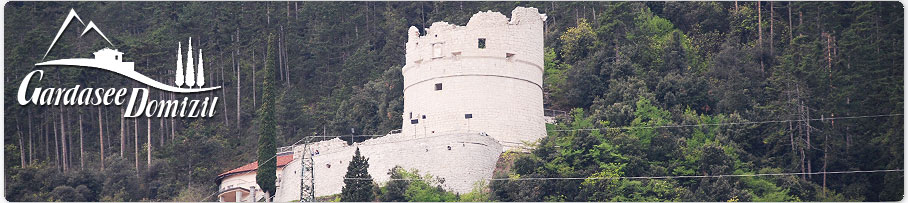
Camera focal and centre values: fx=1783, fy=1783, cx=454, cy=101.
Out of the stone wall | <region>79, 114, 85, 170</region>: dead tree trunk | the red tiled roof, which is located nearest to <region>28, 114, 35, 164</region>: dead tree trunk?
<region>79, 114, 85, 170</region>: dead tree trunk

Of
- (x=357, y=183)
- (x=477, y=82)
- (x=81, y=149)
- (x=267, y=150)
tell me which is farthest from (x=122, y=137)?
(x=357, y=183)

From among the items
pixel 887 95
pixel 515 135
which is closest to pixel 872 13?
pixel 887 95

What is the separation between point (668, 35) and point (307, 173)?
2638 centimetres

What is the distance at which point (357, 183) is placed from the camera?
63.2 meters

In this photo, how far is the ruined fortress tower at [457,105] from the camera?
66750 millimetres

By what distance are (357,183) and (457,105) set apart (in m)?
7.25

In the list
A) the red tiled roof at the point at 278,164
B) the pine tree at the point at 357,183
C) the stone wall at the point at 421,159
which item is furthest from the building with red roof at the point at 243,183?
the pine tree at the point at 357,183

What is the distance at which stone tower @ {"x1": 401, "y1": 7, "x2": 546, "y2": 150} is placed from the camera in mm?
68812

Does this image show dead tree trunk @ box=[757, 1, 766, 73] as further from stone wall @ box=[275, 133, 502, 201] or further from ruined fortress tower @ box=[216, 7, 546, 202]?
stone wall @ box=[275, 133, 502, 201]

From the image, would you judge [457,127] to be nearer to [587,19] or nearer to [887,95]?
[887,95]

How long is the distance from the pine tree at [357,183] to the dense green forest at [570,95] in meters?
1.34

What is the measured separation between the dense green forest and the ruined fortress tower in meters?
1.54

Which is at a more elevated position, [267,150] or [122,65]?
A: [122,65]

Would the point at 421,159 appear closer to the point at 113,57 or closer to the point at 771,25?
Answer: the point at 113,57
